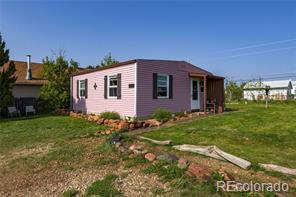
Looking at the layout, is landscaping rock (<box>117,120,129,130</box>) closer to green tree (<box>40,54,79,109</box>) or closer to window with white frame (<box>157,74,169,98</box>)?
window with white frame (<box>157,74,169,98</box>)

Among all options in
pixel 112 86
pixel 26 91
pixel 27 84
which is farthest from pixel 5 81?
pixel 112 86

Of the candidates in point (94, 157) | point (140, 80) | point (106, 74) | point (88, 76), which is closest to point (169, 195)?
point (94, 157)

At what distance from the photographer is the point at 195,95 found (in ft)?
53.2

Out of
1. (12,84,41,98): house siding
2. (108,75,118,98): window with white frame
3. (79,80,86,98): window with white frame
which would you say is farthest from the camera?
(12,84,41,98): house siding

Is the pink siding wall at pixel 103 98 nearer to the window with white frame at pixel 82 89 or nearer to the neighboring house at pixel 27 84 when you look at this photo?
the window with white frame at pixel 82 89

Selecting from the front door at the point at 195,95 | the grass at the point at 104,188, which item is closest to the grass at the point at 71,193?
the grass at the point at 104,188

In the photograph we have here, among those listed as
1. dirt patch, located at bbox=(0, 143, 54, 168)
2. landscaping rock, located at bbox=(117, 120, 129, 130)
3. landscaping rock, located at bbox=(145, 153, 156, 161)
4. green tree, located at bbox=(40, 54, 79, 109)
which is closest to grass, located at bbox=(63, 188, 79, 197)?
landscaping rock, located at bbox=(145, 153, 156, 161)

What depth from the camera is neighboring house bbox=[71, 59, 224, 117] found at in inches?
516

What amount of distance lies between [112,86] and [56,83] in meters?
6.46

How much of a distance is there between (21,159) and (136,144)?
274cm

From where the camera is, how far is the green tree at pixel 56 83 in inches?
743

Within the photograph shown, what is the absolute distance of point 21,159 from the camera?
648 cm

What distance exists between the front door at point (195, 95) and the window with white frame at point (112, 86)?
14.9ft

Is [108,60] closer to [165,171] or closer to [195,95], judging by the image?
[195,95]
